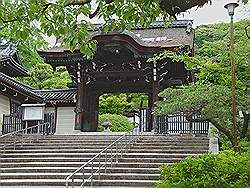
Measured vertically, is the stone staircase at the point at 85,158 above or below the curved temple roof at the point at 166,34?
below

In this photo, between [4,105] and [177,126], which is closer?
[177,126]

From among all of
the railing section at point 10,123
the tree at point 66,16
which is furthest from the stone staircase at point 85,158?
the tree at point 66,16

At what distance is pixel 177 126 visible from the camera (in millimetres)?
21469

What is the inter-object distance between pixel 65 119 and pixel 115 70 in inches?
216

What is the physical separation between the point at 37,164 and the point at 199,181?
8583 mm

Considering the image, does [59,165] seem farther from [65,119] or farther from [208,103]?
[65,119]

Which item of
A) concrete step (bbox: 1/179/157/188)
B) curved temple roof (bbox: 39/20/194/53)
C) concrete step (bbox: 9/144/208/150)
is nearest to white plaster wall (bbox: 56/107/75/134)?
curved temple roof (bbox: 39/20/194/53)

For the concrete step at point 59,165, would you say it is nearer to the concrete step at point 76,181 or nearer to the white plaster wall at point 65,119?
the concrete step at point 76,181

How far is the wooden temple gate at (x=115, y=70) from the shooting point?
70.1ft

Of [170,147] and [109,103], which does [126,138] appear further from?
[109,103]

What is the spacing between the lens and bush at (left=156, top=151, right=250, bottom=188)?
6.61 metres

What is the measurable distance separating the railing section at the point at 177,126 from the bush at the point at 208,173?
510 inches

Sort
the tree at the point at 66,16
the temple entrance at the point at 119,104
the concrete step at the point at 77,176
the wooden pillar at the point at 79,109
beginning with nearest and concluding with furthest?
the tree at the point at 66,16, the concrete step at the point at 77,176, the wooden pillar at the point at 79,109, the temple entrance at the point at 119,104

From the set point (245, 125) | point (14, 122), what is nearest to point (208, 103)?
point (245, 125)
